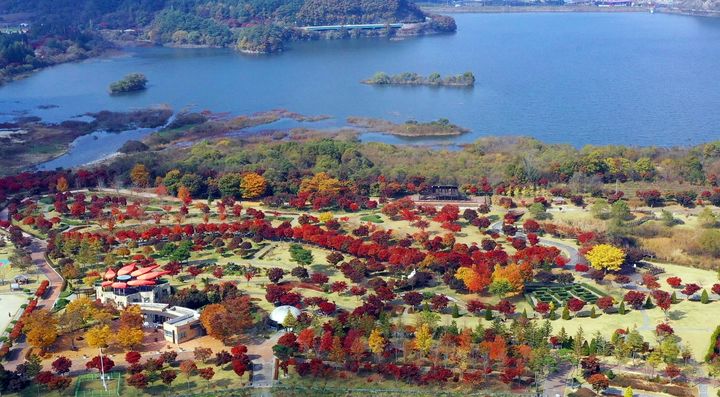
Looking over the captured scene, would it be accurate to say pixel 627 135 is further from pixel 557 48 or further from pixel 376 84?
pixel 557 48

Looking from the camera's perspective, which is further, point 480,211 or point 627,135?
point 627,135

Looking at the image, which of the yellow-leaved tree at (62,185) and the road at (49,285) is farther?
the yellow-leaved tree at (62,185)

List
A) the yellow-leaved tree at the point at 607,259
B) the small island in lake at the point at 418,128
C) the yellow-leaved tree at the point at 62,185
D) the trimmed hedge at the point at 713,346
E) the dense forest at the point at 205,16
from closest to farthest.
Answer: the trimmed hedge at the point at 713,346
the yellow-leaved tree at the point at 607,259
the yellow-leaved tree at the point at 62,185
the small island in lake at the point at 418,128
the dense forest at the point at 205,16

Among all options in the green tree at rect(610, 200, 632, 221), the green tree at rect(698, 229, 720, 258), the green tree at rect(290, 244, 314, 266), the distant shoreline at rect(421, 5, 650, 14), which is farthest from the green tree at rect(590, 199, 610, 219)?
the distant shoreline at rect(421, 5, 650, 14)

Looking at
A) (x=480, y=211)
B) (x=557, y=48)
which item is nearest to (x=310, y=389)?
(x=480, y=211)

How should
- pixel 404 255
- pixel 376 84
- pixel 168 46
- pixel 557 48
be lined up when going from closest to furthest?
pixel 404 255, pixel 376 84, pixel 557 48, pixel 168 46

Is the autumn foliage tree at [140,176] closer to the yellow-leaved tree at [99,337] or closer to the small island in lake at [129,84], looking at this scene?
the yellow-leaved tree at [99,337]

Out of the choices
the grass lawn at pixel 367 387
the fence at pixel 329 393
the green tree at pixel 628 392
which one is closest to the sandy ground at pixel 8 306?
the fence at pixel 329 393

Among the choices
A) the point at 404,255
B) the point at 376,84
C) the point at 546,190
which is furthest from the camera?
the point at 376,84
